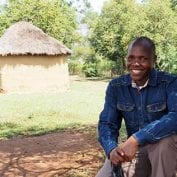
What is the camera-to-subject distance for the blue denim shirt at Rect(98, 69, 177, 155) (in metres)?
2.91

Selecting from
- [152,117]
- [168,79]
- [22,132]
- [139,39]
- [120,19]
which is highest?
[120,19]

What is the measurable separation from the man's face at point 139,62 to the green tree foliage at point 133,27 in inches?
836

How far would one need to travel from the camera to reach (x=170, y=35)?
29016 mm

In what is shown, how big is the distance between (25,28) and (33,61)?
6.67 feet

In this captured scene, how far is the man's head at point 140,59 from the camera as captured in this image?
2945 millimetres

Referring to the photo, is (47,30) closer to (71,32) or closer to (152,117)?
(71,32)

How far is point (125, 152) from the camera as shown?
2652 millimetres

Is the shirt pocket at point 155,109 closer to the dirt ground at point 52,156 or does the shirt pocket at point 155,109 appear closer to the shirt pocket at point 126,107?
the shirt pocket at point 126,107

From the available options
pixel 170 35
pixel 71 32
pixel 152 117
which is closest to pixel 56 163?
pixel 152 117

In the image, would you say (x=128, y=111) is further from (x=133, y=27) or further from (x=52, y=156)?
(x=133, y=27)

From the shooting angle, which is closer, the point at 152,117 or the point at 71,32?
the point at 152,117

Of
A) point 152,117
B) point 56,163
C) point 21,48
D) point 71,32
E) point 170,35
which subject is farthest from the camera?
point 71,32

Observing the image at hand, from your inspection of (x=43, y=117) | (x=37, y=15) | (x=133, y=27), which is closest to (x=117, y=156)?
(x=43, y=117)

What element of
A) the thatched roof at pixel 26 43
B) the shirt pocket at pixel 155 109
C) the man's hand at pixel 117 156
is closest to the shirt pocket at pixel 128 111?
the shirt pocket at pixel 155 109
